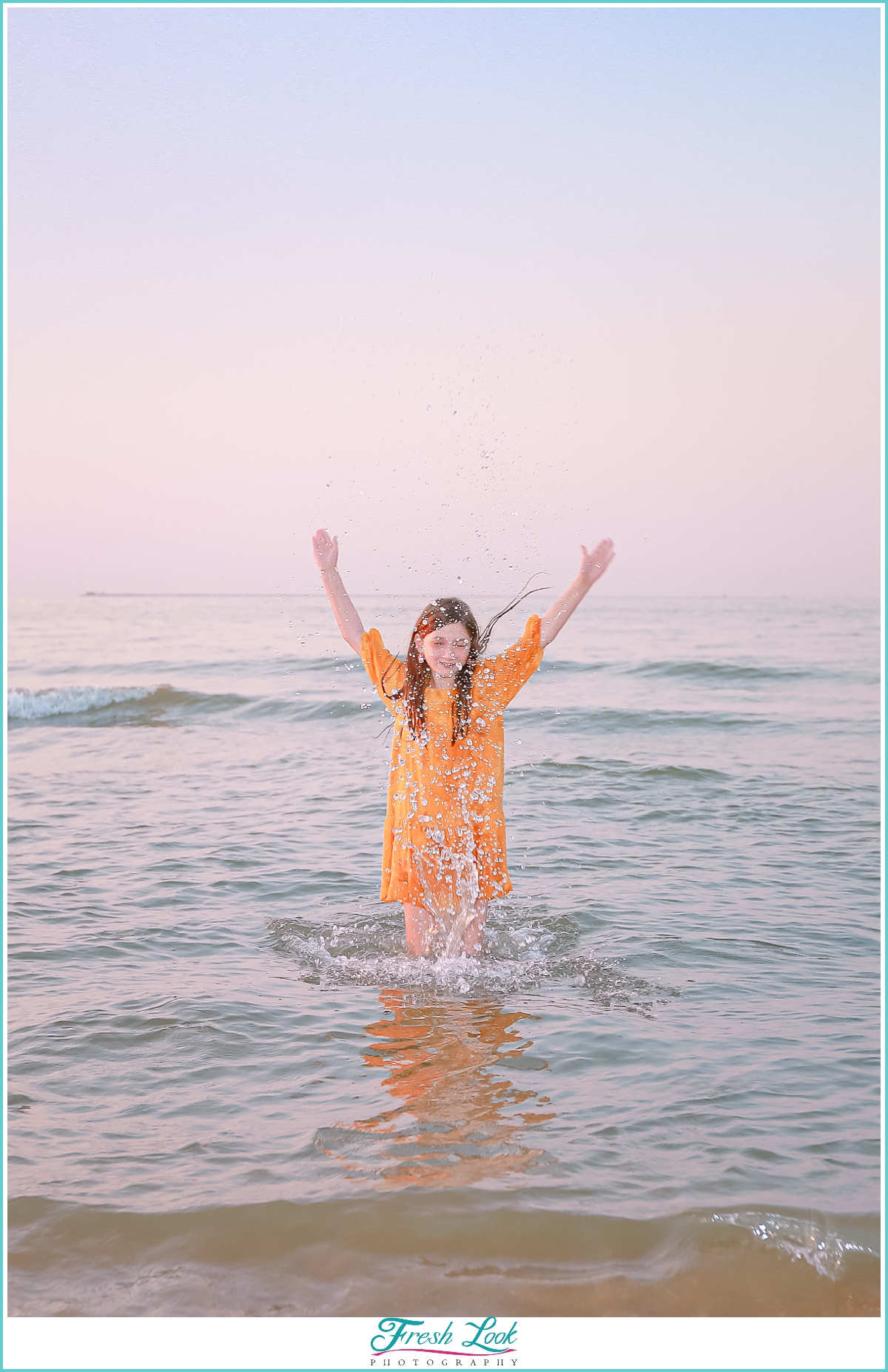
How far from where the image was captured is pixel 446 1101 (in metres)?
3.80

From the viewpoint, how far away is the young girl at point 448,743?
5.26m

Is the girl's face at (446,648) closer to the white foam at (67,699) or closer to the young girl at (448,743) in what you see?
the young girl at (448,743)

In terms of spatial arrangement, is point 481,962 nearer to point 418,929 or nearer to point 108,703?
point 418,929

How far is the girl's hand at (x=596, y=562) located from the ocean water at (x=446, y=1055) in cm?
60

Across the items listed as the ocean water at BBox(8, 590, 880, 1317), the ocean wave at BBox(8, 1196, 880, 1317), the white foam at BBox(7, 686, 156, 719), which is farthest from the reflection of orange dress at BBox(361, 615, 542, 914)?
the white foam at BBox(7, 686, 156, 719)

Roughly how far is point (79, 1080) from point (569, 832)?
4782 mm

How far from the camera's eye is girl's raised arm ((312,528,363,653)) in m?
5.22

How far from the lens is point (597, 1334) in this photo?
2.79 m

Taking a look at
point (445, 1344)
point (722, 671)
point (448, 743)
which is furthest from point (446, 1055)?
point (722, 671)

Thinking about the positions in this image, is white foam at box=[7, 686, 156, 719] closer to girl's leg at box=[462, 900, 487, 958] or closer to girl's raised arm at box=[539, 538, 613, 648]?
girl's leg at box=[462, 900, 487, 958]

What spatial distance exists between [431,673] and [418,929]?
1312 mm

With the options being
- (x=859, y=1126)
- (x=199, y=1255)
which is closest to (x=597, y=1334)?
(x=199, y=1255)

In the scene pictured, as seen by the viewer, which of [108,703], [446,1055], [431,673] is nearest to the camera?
[446,1055]

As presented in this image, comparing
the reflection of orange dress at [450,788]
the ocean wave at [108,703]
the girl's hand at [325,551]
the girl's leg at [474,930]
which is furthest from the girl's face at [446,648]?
the ocean wave at [108,703]
